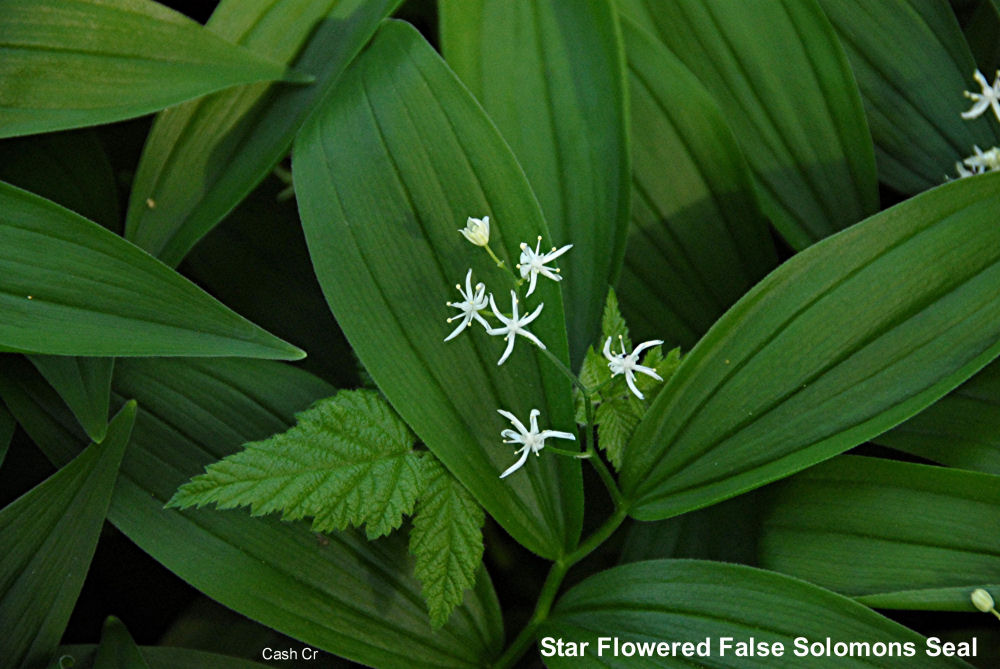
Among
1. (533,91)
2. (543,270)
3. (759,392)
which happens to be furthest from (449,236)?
(759,392)

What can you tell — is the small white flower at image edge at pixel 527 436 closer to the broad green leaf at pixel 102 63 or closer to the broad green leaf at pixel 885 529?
the broad green leaf at pixel 885 529

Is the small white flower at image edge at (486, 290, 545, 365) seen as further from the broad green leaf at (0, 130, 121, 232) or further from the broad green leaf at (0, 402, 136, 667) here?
the broad green leaf at (0, 130, 121, 232)

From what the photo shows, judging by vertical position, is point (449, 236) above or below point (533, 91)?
below

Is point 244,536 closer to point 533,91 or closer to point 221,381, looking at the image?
point 221,381

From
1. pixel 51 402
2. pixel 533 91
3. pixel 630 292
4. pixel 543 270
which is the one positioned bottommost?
pixel 51 402

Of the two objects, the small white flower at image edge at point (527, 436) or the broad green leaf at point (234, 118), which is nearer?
the small white flower at image edge at point (527, 436)

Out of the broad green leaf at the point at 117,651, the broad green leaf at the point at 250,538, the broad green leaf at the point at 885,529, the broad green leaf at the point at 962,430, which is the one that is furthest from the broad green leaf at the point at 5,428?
the broad green leaf at the point at 962,430

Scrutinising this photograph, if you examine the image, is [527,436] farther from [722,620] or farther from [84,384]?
[84,384]
